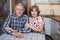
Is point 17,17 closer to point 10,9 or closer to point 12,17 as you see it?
point 12,17

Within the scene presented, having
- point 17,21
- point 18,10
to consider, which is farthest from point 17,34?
point 18,10

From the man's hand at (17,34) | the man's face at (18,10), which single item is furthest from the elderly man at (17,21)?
the man's hand at (17,34)

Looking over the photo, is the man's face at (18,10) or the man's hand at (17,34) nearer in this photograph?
the man's hand at (17,34)

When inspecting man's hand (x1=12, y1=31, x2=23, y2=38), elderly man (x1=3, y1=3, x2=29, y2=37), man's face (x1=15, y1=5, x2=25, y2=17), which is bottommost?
man's hand (x1=12, y1=31, x2=23, y2=38)

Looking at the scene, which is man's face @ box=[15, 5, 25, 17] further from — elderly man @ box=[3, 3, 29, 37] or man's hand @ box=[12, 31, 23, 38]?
man's hand @ box=[12, 31, 23, 38]

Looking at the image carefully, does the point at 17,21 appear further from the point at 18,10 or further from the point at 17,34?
the point at 17,34

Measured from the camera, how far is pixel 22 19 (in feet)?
7.75

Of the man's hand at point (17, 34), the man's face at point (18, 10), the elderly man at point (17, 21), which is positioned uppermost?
the man's face at point (18, 10)

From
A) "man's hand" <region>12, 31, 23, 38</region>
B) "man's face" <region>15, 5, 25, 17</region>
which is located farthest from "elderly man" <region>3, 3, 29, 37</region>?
"man's hand" <region>12, 31, 23, 38</region>

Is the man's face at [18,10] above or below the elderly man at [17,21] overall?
above

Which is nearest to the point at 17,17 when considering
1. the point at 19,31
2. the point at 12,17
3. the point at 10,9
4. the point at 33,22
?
the point at 12,17

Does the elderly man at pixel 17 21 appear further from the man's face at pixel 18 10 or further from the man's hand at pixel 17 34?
the man's hand at pixel 17 34

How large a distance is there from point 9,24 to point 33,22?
52 centimetres

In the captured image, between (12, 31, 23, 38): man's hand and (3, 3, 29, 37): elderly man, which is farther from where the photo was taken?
(3, 3, 29, 37): elderly man
